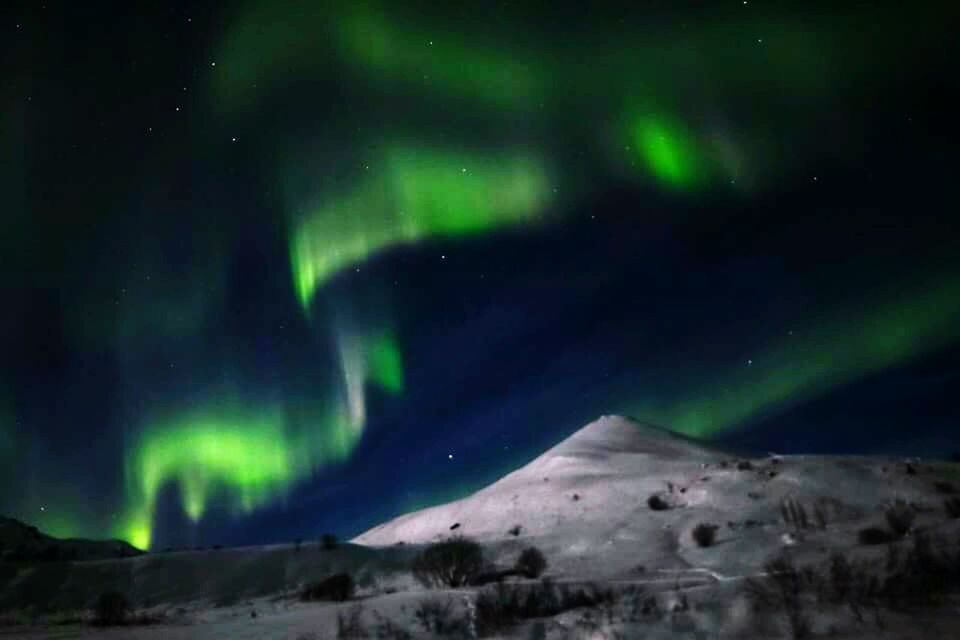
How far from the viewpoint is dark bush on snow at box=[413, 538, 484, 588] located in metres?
17.2

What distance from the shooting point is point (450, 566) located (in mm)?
17750

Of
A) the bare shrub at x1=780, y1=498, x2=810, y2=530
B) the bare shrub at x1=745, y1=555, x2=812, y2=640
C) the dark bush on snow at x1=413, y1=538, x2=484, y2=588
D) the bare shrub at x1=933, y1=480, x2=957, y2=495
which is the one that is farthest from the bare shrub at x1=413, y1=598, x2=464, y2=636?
the bare shrub at x1=933, y1=480, x2=957, y2=495

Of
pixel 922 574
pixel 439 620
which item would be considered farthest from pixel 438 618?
pixel 922 574

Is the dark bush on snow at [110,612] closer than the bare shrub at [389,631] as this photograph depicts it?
No

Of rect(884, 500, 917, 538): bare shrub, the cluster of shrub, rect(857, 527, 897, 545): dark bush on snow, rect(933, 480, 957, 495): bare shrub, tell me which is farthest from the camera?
rect(933, 480, 957, 495): bare shrub

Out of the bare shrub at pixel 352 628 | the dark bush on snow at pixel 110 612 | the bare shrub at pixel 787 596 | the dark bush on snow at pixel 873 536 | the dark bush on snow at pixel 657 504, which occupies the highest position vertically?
the dark bush on snow at pixel 657 504

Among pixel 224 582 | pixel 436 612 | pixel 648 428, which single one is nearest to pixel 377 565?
pixel 224 582

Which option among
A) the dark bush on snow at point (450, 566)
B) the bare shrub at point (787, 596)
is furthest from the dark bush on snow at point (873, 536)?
the dark bush on snow at point (450, 566)

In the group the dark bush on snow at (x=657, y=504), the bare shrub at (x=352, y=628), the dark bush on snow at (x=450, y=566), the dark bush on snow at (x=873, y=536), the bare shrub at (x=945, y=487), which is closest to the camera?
the bare shrub at (x=352, y=628)

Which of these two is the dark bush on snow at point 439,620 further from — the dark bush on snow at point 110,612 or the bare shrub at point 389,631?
the dark bush on snow at point 110,612

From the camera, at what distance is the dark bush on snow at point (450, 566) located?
17219 mm

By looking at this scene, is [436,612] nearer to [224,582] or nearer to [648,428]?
[224,582]

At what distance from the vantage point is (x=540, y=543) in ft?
91.6

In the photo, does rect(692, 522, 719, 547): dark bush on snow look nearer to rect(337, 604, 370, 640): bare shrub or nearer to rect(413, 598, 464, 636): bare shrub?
rect(413, 598, 464, 636): bare shrub
